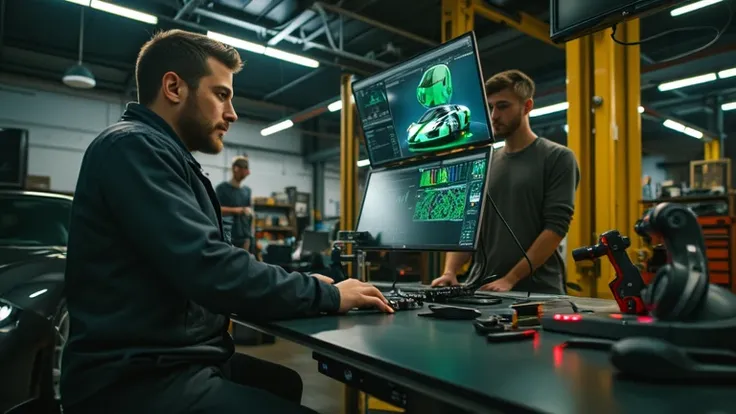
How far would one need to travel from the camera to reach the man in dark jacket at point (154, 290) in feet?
2.91

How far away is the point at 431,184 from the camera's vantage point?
150 centimetres

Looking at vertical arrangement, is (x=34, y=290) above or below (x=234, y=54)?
below

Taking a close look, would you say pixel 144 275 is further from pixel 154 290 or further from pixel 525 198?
pixel 525 198

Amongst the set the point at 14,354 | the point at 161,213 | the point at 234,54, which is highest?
the point at 234,54

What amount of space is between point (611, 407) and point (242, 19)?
7.71 m

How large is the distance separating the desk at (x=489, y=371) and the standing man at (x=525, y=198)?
2.99ft

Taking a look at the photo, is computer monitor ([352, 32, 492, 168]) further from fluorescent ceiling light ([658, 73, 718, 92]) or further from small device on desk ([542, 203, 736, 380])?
fluorescent ceiling light ([658, 73, 718, 92])

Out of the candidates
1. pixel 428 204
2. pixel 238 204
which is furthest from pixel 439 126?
pixel 238 204

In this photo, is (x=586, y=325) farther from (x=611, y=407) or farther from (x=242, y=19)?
(x=242, y=19)

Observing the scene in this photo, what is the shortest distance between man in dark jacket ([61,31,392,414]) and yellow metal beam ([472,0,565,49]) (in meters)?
3.57

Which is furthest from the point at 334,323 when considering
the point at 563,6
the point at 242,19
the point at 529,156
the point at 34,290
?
the point at 242,19

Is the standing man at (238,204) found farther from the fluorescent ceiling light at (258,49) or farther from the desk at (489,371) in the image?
the desk at (489,371)

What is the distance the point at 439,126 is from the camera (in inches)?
61.3

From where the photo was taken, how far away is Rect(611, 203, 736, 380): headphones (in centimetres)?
56
